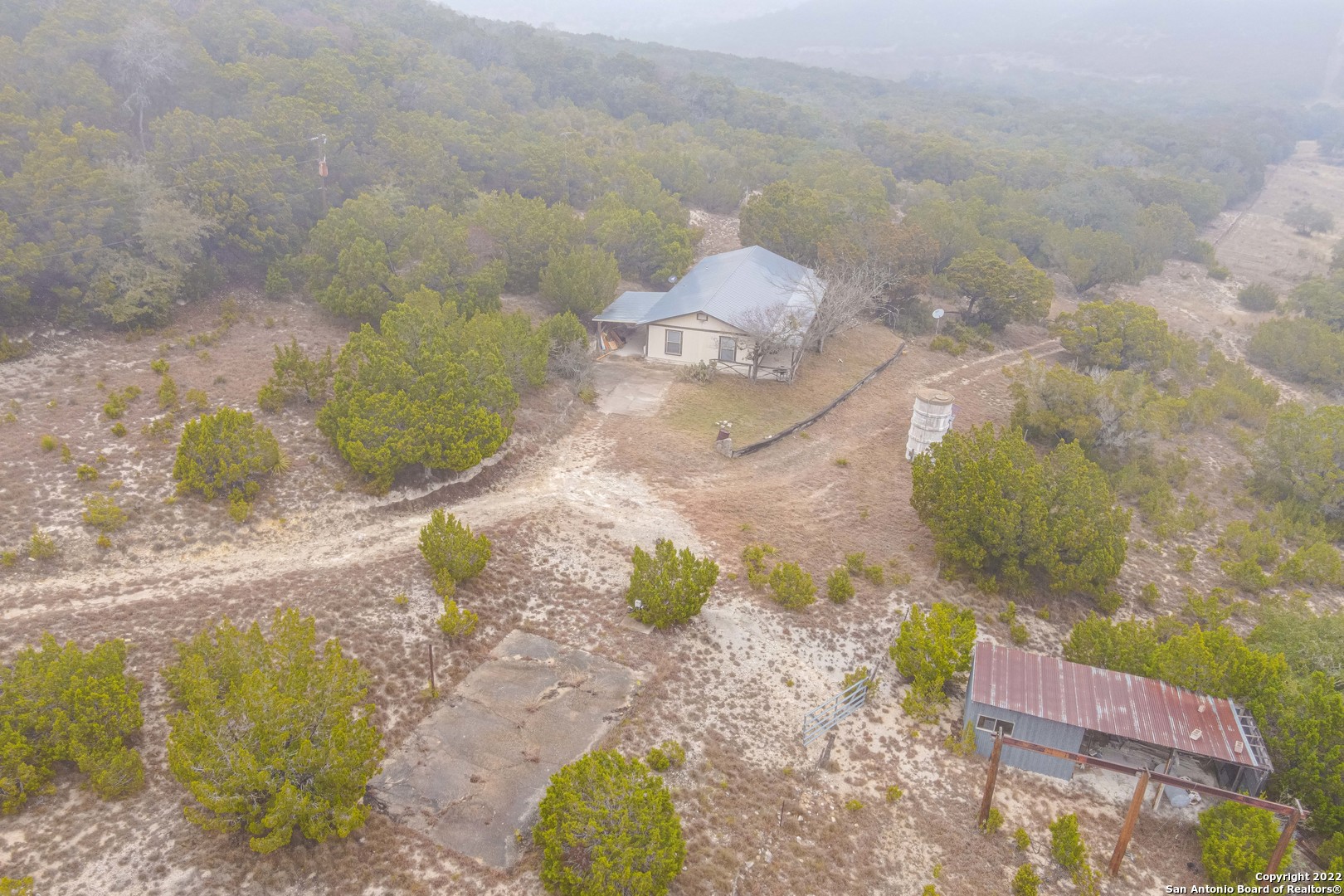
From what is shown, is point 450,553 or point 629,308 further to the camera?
point 629,308

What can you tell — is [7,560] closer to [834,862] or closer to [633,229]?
[834,862]

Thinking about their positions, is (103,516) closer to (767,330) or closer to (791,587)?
(791,587)

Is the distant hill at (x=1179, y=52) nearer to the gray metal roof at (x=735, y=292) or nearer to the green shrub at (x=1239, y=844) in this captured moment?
the gray metal roof at (x=735, y=292)

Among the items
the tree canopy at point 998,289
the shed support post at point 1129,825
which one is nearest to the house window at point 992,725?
the shed support post at point 1129,825

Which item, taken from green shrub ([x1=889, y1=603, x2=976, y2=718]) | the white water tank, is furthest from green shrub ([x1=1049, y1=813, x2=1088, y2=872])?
the white water tank

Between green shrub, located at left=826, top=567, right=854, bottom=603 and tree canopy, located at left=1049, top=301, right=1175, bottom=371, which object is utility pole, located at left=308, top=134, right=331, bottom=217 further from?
tree canopy, located at left=1049, top=301, right=1175, bottom=371

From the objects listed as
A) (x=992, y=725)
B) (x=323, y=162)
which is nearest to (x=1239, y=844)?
(x=992, y=725)

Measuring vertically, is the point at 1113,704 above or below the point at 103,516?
below
